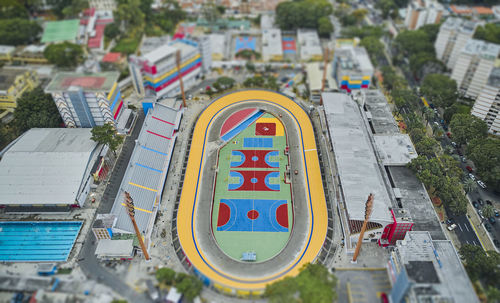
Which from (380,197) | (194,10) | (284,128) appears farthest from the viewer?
(194,10)

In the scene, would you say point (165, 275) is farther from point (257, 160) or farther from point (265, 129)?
point (265, 129)

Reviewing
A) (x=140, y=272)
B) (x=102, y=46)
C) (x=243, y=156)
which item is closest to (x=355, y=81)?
(x=243, y=156)

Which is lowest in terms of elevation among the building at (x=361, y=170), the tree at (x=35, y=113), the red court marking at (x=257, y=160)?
the red court marking at (x=257, y=160)

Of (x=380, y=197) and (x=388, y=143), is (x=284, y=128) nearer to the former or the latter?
(x=388, y=143)

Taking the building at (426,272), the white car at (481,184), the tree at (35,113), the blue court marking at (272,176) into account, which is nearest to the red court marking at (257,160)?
the blue court marking at (272,176)

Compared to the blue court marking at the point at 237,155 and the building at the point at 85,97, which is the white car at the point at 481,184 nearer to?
the blue court marking at the point at 237,155
